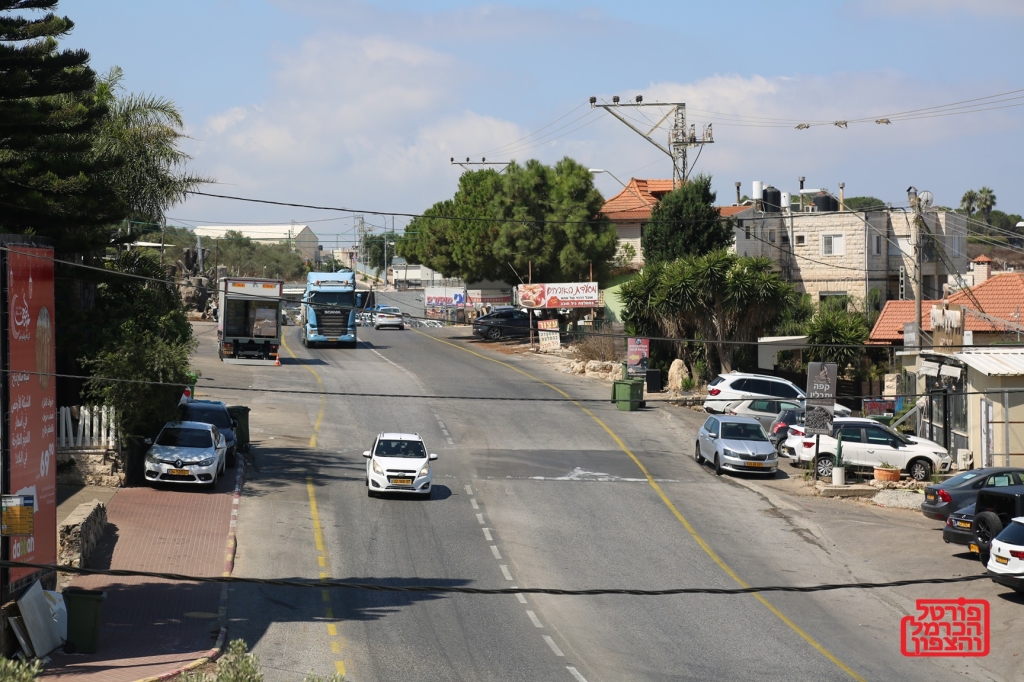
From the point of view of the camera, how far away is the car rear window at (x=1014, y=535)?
58.2ft

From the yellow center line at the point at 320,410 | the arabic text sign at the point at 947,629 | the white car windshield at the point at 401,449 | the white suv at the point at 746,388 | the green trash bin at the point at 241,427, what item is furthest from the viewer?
the white suv at the point at 746,388

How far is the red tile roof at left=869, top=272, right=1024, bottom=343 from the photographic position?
39.4 meters

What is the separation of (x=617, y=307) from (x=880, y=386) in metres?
22.7

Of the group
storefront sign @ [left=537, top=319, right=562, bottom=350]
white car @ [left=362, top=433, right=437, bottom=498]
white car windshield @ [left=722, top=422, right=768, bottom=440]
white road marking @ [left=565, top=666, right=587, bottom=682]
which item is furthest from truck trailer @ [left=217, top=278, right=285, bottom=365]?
white road marking @ [left=565, top=666, right=587, bottom=682]

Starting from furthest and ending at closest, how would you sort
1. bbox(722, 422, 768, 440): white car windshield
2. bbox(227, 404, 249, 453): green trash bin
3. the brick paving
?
bbox(227, 404, 249, 453): green trash bin < bbox(722, 422, 768, 440): white car windshield < the brick paving

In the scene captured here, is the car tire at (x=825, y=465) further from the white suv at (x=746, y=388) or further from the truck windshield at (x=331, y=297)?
the truck windshield at (x=331, y=297)

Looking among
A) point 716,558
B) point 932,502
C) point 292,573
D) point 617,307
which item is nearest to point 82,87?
point 292,573

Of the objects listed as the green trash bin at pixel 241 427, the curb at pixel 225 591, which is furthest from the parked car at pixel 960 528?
the green trash bin at pixel 241 427

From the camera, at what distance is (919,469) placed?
29.3 meters

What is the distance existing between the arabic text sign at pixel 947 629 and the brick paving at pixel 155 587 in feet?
36.0

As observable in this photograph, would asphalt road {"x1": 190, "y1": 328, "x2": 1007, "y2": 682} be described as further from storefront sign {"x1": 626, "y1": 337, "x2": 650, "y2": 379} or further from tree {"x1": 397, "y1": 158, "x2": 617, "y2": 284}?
tree {"x1": 397, "y1": 158, "x2": 617, "y2": 284}

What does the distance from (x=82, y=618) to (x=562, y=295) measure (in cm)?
4294

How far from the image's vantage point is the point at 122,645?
15.3 meters

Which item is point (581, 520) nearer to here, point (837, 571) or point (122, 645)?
point (837, 571)
